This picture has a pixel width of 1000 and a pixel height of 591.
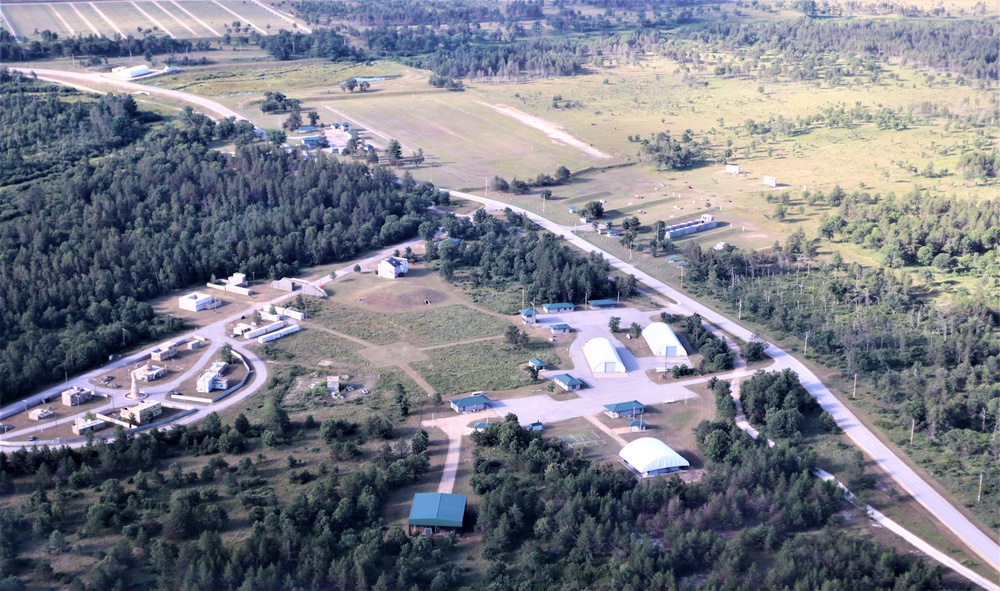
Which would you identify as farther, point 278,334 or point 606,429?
point 278,334

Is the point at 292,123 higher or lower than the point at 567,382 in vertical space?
higher

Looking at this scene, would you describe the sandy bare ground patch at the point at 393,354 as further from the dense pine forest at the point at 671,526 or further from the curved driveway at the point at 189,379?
the dense pine forest at the point at 671,526

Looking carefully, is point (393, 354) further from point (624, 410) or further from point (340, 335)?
point (624, 410)

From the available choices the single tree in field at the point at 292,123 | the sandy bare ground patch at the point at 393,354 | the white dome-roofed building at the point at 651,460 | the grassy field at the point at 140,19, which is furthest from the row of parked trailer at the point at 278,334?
the grassy field at the point at 140,19

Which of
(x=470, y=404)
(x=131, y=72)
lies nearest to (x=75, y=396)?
(x=470, y=404)

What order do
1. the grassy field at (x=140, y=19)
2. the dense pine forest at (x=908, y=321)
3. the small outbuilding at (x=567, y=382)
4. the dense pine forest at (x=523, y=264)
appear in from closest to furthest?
the dense pine forest at (x=908, y=321) < the small outbuilding at (x=567, y=382) < the dense pine forest at (x=523, y=264) < the grassy field at (x=140, y=19)

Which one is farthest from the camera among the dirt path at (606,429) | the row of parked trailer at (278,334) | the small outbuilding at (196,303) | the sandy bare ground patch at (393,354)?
the small outbuilding at (196,303)

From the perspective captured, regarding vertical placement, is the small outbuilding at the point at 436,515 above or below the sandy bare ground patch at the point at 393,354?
below
